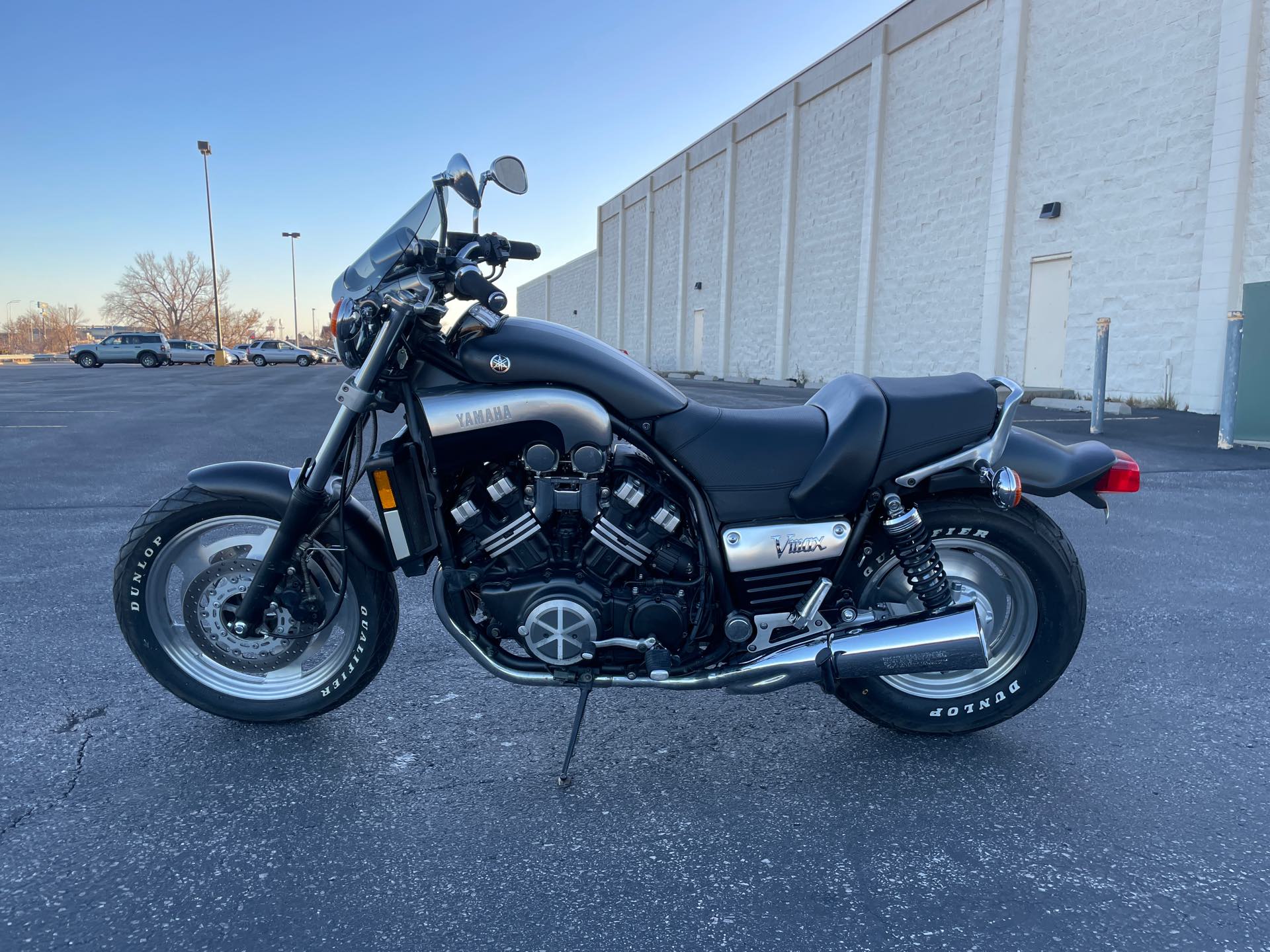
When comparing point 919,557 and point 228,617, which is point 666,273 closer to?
point 228,617

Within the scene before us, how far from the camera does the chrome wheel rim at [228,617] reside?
9.29 feet

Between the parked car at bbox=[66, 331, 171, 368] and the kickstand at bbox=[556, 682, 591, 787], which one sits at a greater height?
the parked car at bbox=[66, 331, 171, 368]

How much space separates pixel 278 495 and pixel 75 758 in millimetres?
1030

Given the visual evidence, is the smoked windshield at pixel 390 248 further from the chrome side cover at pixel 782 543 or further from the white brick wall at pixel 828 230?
the white brick wall at pixel 828 230

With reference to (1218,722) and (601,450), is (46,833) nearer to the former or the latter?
(601,450)

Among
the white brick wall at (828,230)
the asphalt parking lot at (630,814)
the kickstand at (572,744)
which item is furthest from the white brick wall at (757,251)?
the kickstand at (572,744)

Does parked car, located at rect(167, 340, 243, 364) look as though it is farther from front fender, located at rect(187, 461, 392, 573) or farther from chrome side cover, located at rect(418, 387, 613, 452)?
chrome side cover, located at rect(418, 387, 613, 452)

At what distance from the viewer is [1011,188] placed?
1694 cm

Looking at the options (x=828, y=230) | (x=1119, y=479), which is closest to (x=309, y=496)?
(x=1119, y=479)

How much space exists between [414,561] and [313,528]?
0.39 meters

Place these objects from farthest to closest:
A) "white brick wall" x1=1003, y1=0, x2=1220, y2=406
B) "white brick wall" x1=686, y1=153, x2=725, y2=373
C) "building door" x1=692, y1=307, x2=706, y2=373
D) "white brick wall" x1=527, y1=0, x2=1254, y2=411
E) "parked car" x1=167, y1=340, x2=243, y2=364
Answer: "parked car" x1=167, y1=340, x2=243, y2=364 → "building door" x1=692, y1=307, x2=706, y2=373 → "white brick wall" x1=686, y1=153, x2=725, y2=373 → "white brick wall" x1=1003, y1=0, x2=1220, y2=406 → "white brick wall" x1=527, y1=0, x2=1254, y2=411

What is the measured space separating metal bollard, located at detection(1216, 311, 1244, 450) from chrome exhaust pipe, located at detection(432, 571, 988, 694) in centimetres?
918

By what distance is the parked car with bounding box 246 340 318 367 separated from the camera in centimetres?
5472

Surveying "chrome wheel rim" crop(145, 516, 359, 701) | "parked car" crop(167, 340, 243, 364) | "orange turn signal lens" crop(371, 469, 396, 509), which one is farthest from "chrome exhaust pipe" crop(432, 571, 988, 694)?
"parked car" crop(167, 340, 243, 364)
